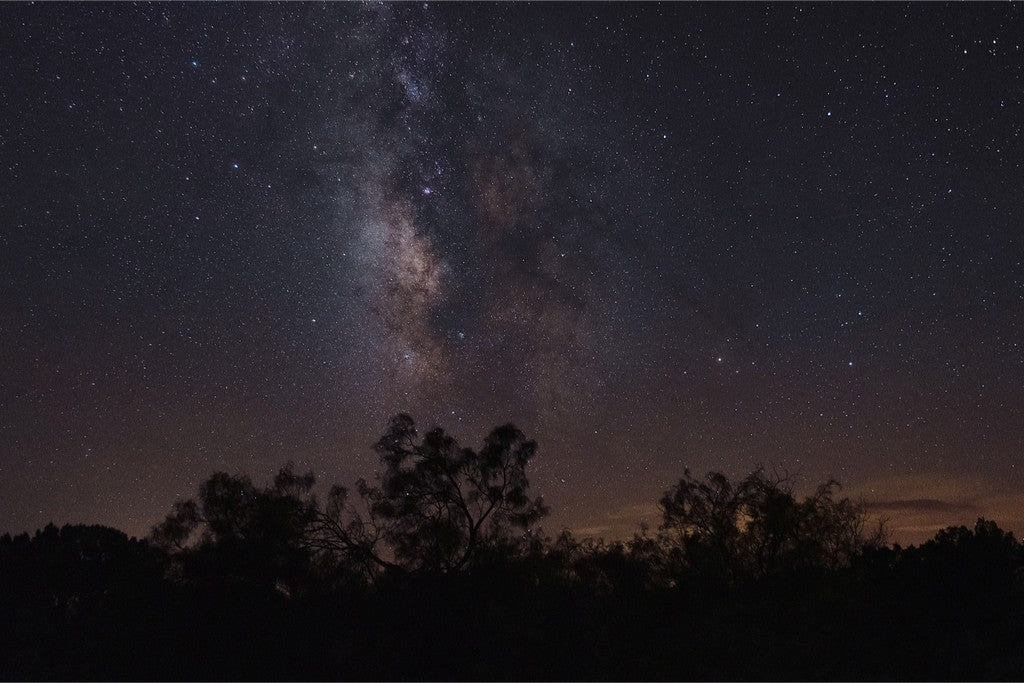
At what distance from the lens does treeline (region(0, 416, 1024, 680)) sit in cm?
1855

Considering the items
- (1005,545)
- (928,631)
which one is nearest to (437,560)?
(928,631)

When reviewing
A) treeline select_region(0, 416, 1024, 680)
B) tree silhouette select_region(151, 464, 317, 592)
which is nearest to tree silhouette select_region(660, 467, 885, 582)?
treeline select_region(0, 416, 1024, 680)

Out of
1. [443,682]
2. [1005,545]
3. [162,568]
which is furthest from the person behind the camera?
[1005,545]

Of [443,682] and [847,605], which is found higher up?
[847,605]

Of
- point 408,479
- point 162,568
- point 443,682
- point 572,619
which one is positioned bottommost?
point 443,682

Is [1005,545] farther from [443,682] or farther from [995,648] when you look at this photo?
[443,682]

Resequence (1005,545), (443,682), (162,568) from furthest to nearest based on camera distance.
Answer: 1. (1005,545)
2. (162,568)
3. (443,682)

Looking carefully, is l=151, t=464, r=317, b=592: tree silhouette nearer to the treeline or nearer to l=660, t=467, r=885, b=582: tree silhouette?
the treeline

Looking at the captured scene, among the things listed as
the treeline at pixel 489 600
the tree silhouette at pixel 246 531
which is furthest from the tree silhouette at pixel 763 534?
the tree silhouette at pixel 246 531

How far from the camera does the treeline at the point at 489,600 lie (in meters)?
18.5

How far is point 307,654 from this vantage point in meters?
18.4

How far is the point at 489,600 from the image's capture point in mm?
20422

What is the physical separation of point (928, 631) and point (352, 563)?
14769 millimetres

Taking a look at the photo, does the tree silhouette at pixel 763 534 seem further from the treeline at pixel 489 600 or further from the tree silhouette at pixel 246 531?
the tree silhouette at pixel 246 531
